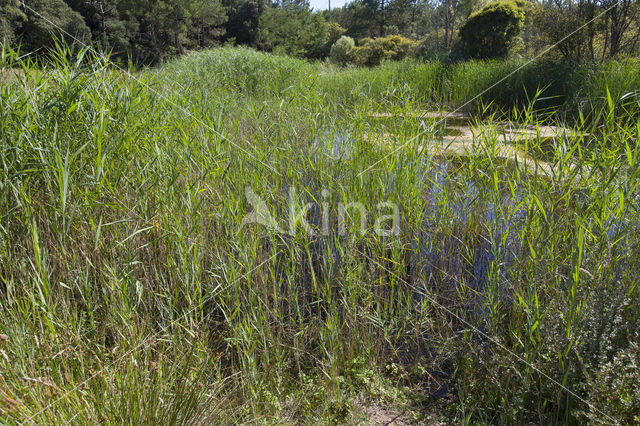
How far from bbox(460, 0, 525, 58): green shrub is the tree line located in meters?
0.02

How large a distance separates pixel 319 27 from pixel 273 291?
78.6 ft

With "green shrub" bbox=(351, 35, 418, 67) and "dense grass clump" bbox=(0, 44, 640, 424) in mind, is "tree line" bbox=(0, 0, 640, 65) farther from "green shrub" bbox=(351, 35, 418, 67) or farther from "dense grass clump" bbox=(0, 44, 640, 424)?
"dense grass clump" bbox=(0, 44, 640, 424)

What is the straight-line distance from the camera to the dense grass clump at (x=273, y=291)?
1229mm

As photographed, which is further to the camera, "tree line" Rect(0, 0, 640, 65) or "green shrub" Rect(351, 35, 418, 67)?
"green shrub" Rect(351, 35, 418, 67)

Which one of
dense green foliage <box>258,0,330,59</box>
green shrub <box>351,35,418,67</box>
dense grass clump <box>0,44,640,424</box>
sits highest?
dense green foliage <box>258,0,330,59</box>

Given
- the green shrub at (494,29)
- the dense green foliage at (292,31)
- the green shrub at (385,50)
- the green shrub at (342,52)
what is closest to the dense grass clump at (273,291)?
the green shrub at (494,29)

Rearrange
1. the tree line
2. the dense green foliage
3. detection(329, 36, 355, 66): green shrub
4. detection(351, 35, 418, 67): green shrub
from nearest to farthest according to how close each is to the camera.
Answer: the tree line → detection(351, 35, 418, 67): green shrub → detection(329, 36, 355, 66): green shrub → the dense green foliage

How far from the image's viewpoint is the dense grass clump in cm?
123

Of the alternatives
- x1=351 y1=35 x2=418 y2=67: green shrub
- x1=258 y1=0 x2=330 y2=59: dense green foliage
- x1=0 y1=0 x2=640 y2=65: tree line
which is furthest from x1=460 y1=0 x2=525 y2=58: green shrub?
x1=258 y1=0 x2=330 y2=59: dense green foliage

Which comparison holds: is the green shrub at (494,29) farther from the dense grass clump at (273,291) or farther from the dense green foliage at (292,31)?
the dense green foliage at (292,31)

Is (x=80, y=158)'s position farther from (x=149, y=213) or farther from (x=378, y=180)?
(x=378, y=180)

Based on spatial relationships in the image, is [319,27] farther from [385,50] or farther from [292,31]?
[385,50]

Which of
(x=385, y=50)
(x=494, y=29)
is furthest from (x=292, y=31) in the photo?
(x=494, y=29)

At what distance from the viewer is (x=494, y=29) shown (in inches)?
399
